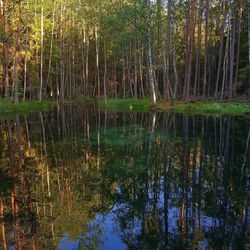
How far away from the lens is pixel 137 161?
12.0 meters

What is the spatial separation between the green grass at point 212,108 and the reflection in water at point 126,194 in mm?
15446

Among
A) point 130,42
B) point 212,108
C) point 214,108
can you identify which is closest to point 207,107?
point 212,108

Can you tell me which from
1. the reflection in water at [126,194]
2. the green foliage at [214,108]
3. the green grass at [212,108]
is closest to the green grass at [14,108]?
the green grass at [212,108]

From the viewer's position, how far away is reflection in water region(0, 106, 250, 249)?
621 cm

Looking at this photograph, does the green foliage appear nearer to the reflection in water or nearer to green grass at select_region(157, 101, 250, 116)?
green grass at select_region(157, 101, 250, 116)

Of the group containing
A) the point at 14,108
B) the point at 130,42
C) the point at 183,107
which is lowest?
the point at 14,108

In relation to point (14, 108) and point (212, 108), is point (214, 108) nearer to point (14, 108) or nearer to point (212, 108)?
point (212, 108)

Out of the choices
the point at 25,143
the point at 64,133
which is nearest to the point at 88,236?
the point at 25,143

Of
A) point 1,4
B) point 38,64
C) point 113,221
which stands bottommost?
point 113,221

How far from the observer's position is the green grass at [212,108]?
30797mm

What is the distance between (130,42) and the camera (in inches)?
2042

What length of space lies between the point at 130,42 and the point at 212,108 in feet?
76.9

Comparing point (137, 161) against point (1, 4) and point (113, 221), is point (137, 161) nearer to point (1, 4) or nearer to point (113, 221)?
point (113, 221)

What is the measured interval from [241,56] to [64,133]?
35803 mm
